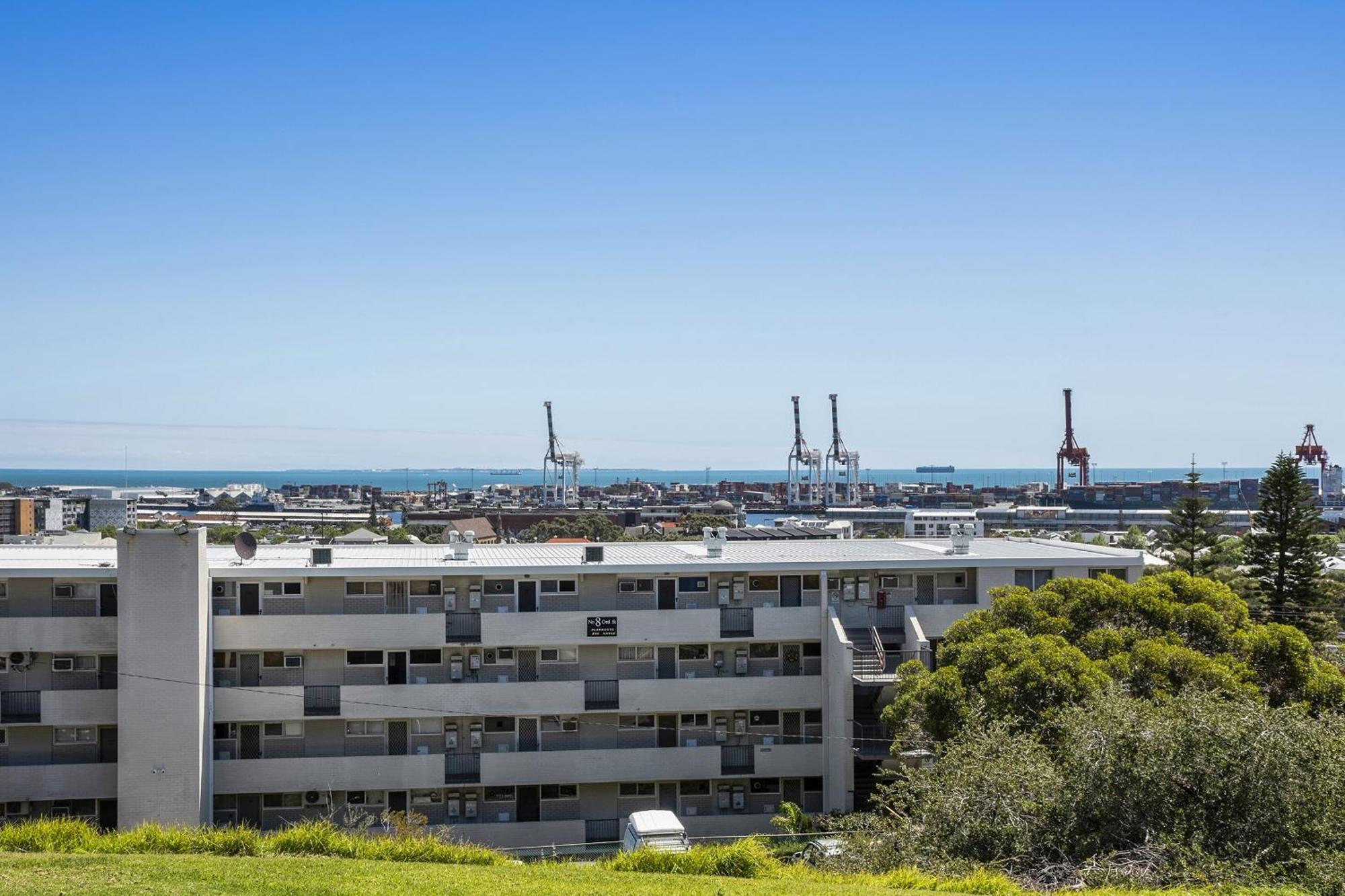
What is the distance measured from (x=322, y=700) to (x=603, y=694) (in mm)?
6190

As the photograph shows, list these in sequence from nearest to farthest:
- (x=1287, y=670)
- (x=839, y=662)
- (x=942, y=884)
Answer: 1. (x=942, y=884)
2. (x=1287, y=670)
3. (x=839, y=662)

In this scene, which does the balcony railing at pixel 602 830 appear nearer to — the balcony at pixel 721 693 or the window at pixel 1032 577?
the balcony at pixel 721 693

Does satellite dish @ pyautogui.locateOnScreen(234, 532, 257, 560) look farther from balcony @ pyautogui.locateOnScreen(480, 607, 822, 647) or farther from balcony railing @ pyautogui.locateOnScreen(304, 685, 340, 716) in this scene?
balcony @ pyautogui.locateOnScreen(480, 607, 822, 647)

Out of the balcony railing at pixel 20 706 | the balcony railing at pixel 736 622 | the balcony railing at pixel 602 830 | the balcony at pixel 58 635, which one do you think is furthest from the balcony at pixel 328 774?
the balcony railing at pixel 736 622

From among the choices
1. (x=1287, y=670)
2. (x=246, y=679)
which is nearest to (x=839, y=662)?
(x=1287, y=670)

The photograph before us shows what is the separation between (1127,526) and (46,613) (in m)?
132

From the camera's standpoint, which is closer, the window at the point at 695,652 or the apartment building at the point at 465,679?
the apartment building at the point at 465,679

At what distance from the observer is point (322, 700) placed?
25.7 metres

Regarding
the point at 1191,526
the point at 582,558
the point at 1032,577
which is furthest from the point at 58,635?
the point at 1191,526

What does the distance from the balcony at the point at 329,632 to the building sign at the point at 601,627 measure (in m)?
3.34

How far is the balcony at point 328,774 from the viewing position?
2525 centimetres

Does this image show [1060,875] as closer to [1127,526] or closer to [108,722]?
[108,722]

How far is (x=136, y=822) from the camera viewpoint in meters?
23.2

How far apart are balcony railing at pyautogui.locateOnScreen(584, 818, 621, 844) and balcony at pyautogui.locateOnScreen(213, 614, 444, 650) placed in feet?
17.7
